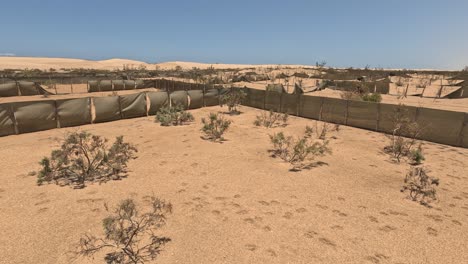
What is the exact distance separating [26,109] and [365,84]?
24013 millimetres

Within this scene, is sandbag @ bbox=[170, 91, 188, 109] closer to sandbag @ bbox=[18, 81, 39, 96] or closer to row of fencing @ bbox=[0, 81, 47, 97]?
row of fencing @ bbox=[0, 81, 47, 97]

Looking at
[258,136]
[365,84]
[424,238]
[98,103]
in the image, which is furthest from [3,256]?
[365,84]

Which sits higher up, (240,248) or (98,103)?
(98,103)

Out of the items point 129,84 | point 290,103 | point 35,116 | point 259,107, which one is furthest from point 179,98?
point 129,84

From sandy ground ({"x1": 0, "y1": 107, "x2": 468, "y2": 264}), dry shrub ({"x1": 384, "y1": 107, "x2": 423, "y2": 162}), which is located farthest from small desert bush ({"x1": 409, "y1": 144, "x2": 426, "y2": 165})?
dry shrub ({"x1": 384, "y1": 107, "x2": 423, "y2": 162})

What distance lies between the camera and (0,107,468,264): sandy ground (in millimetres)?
4715

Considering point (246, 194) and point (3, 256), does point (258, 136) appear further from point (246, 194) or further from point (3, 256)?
point (3, 256)

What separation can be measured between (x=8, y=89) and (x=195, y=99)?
14.9m

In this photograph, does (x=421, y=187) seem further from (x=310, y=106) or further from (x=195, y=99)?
(x=195, y=99)

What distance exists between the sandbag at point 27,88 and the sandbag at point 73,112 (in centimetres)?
1278

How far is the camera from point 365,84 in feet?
81.0

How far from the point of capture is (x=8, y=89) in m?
21.3

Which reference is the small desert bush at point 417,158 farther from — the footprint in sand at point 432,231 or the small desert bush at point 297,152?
the footprint in sand at point 432,231

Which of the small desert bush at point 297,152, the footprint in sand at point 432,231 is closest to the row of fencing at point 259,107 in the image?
the small desert bush at point 297,152
